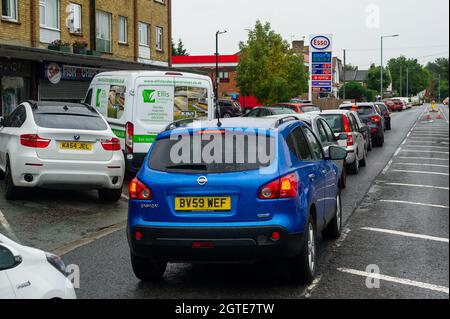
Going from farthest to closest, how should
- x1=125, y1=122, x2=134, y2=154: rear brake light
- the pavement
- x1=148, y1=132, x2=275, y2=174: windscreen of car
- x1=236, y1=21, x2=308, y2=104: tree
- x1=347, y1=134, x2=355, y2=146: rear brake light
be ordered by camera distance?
x1=236, y1=21, x2=308, y2=104: tree
x1=347, y1=134, x2=355, y2=146: rear brake light
x1=125, y1=122, x2=134, y2=154: rear brake light
the pavement
x1=148, y1=132, x2=275, y2=174: windscreen of car

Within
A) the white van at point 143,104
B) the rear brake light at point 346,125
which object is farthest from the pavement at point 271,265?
the rear brake light at point 346,125

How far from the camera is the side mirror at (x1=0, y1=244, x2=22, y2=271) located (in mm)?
4109

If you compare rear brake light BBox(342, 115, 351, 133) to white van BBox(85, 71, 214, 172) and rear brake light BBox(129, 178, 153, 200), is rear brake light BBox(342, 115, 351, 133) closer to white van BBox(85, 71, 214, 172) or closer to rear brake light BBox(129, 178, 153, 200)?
white van BBox(85, 71, 214, 172)

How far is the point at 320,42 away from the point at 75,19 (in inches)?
692

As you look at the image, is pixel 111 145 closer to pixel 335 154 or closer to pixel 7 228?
pixel 7 228

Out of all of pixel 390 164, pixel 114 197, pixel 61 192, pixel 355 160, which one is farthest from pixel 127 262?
pixel 390 164

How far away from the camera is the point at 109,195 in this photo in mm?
11734

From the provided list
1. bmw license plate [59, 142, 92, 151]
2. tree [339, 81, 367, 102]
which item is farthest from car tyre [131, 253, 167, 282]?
tree [339, 81, 367, 102]

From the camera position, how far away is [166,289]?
254 inches

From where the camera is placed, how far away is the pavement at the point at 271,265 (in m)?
6.33

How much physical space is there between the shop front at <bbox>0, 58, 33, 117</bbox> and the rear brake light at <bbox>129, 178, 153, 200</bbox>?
17.8m

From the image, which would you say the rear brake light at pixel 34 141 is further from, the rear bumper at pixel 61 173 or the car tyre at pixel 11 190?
the car tyre at pixel 11 190

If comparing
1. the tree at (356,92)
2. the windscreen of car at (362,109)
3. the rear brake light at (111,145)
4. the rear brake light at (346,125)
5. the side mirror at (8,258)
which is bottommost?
the side mirror at (8,258)
